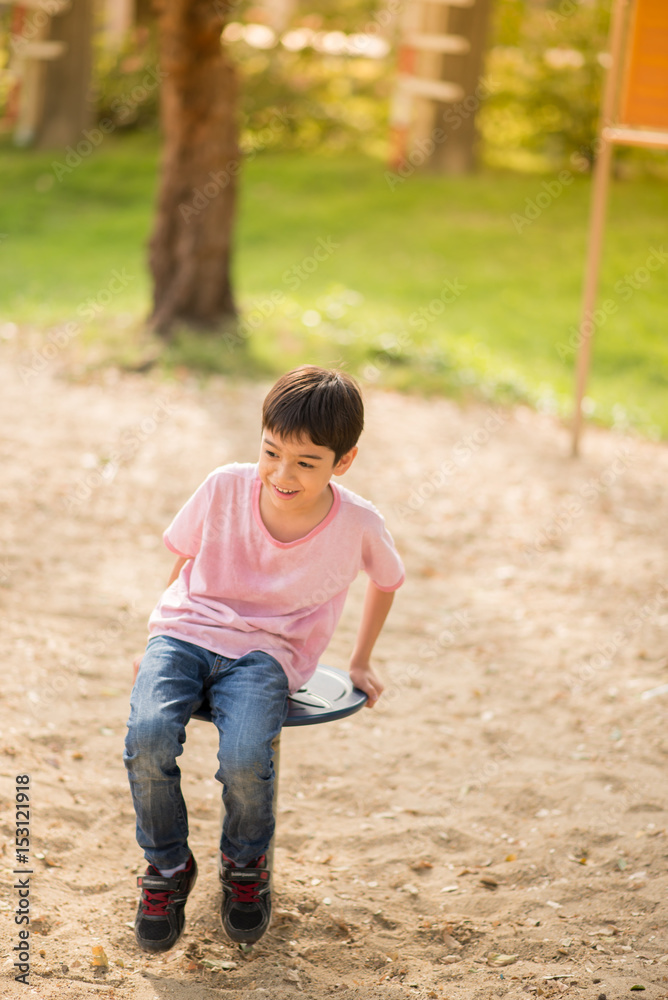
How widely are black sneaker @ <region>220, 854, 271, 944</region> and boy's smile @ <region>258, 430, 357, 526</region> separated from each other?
0.80m

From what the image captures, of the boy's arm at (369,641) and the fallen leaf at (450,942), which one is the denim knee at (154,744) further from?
the fallen leaf at (450,942)

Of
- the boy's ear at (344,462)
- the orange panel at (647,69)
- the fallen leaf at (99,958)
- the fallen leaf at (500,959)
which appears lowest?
the fallen leaf at (500,959)

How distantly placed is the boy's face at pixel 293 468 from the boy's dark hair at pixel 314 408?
2 cm

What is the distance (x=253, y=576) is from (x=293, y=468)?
0.28 metres

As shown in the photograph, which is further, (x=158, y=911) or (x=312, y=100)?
(x=312, y=100)

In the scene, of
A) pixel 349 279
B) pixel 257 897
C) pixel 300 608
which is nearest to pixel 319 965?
pixel 257 897

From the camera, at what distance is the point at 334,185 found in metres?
12.3

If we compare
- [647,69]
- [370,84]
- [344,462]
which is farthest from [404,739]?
[370,84]

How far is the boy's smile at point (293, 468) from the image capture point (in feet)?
7.64

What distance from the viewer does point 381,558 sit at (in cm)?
251

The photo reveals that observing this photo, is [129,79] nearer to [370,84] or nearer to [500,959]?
[370,84]

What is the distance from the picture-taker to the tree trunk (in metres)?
6.55

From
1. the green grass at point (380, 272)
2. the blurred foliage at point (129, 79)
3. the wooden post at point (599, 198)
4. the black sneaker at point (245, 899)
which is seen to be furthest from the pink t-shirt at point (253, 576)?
the blurred foliage at point (129, 79)

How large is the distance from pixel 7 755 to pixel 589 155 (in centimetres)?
1204
